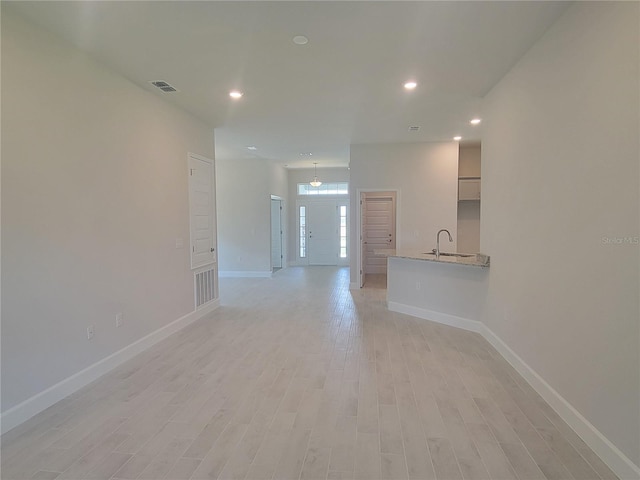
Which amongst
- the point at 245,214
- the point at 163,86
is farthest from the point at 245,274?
the point at 163,86

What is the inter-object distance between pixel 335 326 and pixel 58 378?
2.93 meters

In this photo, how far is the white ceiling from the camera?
2.45m

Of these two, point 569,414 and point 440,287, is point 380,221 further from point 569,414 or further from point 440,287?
point 569,414

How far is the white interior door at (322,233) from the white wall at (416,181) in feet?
11.7

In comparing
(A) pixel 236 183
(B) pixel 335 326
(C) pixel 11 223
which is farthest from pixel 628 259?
(A) pixel 236 183

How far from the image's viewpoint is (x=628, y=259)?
1.88 m

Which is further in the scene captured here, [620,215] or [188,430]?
[188,430]

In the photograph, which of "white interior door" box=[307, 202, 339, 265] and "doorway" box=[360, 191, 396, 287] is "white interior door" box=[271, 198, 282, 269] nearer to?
"white interior door" box=[307, 202, 339, 265]

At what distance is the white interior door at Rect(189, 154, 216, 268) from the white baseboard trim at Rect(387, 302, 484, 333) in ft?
9.70

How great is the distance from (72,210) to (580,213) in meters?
3.77

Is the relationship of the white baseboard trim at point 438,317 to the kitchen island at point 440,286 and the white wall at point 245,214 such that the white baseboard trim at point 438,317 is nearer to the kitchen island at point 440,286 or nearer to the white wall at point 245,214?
the kitchen island at point 440,286

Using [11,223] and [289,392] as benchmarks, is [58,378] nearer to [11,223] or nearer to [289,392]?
[11,223]

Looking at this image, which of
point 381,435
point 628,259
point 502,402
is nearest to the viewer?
point 628,259

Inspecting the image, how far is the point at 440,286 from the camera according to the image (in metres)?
4.82
